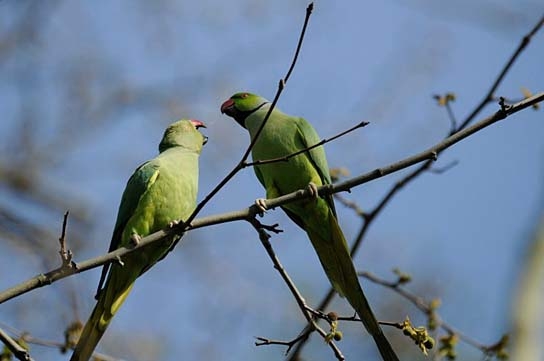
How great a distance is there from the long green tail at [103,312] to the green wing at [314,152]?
3.68 ft

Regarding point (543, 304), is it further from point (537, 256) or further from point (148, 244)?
point (148, 244)

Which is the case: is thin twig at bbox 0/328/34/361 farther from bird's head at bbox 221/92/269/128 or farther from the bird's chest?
bird's head at bbox 221/92/269/128

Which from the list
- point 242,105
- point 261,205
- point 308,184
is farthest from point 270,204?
point 242,105

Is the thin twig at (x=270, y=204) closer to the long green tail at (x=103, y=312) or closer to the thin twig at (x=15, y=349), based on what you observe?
the thin twig at (x=15, y=349)

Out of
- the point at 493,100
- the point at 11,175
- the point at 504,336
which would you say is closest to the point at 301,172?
the point at 493,100

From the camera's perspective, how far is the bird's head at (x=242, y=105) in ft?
15.1

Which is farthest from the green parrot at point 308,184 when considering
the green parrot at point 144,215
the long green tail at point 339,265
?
the green parrot at point 144,215

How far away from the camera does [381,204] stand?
3.97m

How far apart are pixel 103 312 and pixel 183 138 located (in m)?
1.12

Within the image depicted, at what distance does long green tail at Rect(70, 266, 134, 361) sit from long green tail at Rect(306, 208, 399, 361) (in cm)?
98

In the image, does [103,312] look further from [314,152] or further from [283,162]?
[314,152]

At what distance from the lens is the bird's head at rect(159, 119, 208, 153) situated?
421 centimetres

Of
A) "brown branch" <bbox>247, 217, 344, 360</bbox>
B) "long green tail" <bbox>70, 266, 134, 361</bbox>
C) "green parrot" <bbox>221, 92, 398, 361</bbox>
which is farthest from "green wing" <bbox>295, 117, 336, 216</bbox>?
"long green tail" <bbox>70, 266, 134, 361</bbox>

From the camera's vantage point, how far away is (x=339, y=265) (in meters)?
3.83
